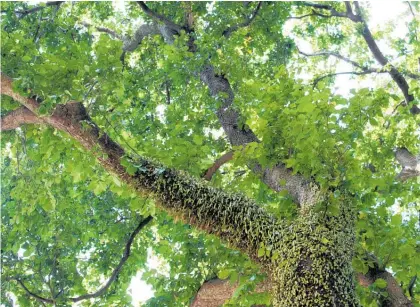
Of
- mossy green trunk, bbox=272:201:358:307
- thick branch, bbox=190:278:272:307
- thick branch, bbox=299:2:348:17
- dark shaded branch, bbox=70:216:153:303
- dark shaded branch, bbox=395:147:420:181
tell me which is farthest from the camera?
thick branch, bbox=299:2:348:17

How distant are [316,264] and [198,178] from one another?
1428 mm

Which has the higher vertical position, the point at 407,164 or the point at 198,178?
the point at 407,164

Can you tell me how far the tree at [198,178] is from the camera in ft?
13.5

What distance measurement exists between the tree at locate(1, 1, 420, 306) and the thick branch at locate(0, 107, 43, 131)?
0.06 feet

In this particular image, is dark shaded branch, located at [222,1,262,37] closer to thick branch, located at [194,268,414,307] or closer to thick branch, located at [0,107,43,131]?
thick branch, located at [0,107,43,131]

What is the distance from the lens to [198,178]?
4.54 meters

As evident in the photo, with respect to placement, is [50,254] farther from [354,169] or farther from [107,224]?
[354,169]

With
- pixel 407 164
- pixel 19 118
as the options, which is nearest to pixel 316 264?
pixel 19 118

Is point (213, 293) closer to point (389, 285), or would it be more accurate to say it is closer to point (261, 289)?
point (261, 289)

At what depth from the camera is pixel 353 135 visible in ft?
15.1

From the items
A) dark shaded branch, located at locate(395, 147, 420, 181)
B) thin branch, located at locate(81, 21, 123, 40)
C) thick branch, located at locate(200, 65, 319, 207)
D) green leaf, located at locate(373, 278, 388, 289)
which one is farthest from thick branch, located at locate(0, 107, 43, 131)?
thin branch, located at locate(81, 21, 123, 40)

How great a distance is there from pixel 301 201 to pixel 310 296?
109 centimetres

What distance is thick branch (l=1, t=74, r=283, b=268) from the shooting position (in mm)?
4145

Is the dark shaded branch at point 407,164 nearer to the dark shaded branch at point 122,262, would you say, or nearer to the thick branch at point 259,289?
the thick branch at point 259,289
